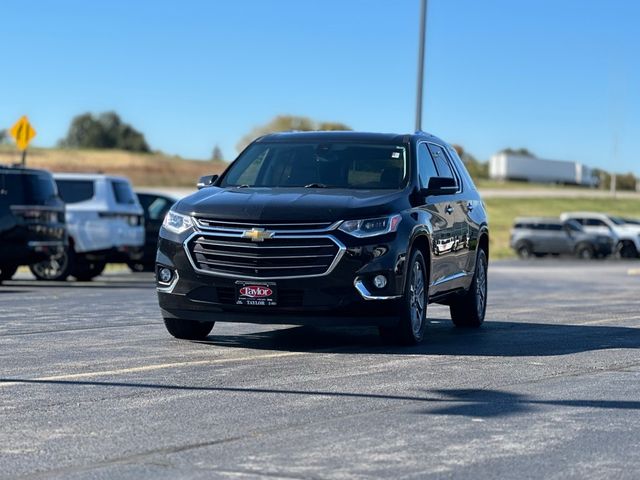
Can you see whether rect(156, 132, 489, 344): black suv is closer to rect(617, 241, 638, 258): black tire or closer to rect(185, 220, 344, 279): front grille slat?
rect(185, 220, 344, 279): front grille slat

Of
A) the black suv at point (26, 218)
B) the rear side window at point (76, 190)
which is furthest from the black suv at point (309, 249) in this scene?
the rear side window at point (76, 190)

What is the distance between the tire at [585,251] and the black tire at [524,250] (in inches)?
73.4

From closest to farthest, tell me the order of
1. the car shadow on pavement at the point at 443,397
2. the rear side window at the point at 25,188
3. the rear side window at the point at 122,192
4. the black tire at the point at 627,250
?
the car shadow on pavement at the point at 443,397 → the rear side window at the point at 25,188 → the rear side window at the point at 122,192 → the black tire at the point at 627,250

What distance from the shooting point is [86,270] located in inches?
986

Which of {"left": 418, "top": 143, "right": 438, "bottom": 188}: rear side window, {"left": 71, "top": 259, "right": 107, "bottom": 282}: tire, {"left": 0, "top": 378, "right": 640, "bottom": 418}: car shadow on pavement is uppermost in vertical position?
{"left": 418, "top": 143, "right": 438, "bottom": 188}: rear side window

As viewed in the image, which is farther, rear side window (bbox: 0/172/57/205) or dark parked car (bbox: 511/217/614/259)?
dark parked car (bbox: 511/217/614/259)

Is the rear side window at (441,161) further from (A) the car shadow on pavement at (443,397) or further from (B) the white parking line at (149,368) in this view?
(A) the car shadow on pavement at (443,397)

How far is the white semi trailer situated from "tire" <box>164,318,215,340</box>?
4528 inches

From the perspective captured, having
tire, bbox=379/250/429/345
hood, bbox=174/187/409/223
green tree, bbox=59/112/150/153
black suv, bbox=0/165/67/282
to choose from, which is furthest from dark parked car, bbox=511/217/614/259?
green tree, bbox=59/112/150/153

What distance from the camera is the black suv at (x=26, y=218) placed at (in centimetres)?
2075

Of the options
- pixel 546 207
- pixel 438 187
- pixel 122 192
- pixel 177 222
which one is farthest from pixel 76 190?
pixel 546 207

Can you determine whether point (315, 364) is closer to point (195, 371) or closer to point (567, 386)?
point (195, 371)

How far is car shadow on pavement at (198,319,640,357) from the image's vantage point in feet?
37.1

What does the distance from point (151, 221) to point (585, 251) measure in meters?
30.2
